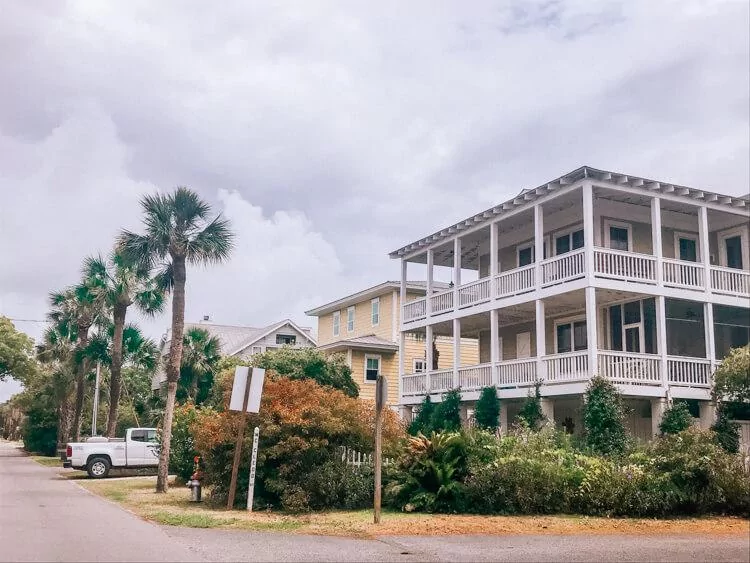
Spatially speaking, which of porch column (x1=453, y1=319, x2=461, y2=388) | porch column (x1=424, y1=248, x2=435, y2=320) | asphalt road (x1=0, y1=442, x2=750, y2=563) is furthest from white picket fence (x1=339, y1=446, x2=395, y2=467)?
porch column (x1=424, y1=248, x2=435, y2=320)

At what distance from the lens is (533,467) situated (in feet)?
50.8

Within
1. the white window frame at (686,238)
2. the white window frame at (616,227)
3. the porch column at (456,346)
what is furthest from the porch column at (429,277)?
the white window frame at (686,238)

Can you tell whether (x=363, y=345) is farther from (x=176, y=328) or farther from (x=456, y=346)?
(x=176, y=328)

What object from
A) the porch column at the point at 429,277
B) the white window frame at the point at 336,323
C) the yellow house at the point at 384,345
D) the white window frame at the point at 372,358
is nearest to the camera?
the porch column at the point at 429,277

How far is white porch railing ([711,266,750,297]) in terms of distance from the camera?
2377cm

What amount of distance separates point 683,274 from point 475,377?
7.35 meters

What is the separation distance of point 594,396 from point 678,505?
5926 millimetres

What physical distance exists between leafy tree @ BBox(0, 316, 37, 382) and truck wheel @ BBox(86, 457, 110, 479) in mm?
33696

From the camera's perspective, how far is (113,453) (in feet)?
96.9

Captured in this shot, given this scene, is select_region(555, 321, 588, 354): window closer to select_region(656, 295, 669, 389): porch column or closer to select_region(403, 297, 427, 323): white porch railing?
select_region(656, 295, 669, 389): porch column

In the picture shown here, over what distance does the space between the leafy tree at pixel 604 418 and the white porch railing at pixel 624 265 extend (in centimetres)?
315

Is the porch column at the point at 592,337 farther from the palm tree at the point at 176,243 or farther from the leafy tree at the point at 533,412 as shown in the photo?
the palm tree at the point at 176,243

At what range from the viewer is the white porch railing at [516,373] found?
24.2 metres

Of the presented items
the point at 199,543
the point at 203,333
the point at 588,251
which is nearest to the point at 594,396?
the point at 588,251
